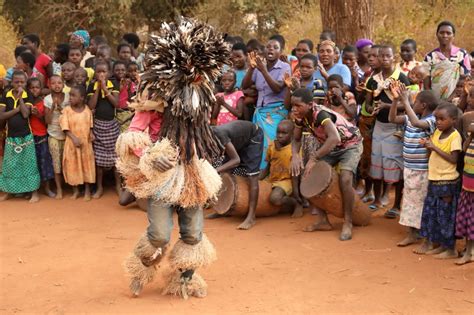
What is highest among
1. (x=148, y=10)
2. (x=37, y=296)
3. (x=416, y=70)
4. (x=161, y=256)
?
(x=148, y=10)

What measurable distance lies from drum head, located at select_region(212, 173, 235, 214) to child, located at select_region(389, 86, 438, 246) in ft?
6.00

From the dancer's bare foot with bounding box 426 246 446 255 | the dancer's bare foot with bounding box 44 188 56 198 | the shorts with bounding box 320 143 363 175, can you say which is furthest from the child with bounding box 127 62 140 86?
the dancer's bare foot with bounding box 426 246 446 255

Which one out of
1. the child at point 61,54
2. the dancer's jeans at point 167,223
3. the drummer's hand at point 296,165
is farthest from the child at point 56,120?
the dancer's jeans at point 167,223

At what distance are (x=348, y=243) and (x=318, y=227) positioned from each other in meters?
→ 0.52

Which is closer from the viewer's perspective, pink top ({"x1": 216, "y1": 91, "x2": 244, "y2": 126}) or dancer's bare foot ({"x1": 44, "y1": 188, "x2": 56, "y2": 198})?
pink top ({"x1": 216, "y1": 91, "x2": 244, "y2": 126})

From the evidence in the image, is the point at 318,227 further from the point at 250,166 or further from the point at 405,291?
the point at 405,291

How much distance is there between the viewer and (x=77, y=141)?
835 cm

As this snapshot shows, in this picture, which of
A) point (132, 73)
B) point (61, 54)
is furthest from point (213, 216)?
point (61, 54)

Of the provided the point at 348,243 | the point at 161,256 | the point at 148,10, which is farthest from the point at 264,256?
the point at 148,10

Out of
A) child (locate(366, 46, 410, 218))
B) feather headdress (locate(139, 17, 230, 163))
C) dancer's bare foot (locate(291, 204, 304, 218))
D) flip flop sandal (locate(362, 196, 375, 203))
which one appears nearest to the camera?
feather headdress (locate(139, 17, 230, 163))

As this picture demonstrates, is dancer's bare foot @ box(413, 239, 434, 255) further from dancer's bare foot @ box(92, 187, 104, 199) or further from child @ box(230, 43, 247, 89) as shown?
dancer's bare foot @ box(92, 187, 104, 199)

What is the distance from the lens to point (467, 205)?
5.58 meters

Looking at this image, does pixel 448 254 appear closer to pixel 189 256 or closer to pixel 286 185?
pixel 286 185

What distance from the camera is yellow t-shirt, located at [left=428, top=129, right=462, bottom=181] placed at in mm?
5680
